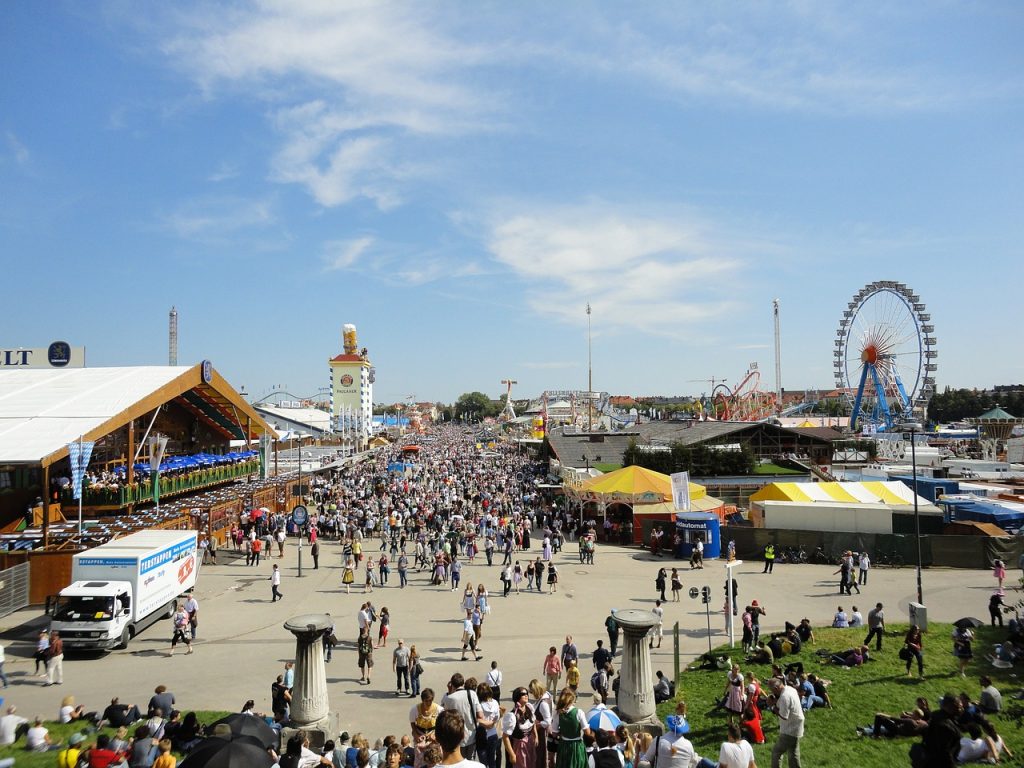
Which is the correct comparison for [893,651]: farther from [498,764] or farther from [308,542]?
[308,542]

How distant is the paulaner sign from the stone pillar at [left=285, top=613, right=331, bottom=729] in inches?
1291

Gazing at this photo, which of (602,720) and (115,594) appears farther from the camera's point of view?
(115,594)

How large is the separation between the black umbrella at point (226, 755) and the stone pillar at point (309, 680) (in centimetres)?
339

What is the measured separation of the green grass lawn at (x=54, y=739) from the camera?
8836 millimetres

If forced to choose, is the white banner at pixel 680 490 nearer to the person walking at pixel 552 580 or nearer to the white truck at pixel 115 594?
the person walking at pixel 552 580

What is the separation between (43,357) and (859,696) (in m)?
40.2

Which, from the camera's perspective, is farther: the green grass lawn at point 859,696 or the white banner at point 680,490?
the white banner at point 680,490

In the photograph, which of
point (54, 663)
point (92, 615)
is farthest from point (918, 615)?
point (92, 615)

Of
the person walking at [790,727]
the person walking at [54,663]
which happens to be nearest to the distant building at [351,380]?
the person walking at [54,663]

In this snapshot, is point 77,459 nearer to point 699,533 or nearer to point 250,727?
point 250,727

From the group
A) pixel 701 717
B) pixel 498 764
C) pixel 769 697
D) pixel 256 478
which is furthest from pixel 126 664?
pixel 256 478

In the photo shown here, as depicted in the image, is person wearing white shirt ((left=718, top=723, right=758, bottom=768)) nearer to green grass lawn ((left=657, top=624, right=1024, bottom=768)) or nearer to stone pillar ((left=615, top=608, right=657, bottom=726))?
green grass lawn ((left=657, top=624, right=1024, bottom=768))

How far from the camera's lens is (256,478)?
38219 millimetres

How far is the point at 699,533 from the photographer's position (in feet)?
80.6
